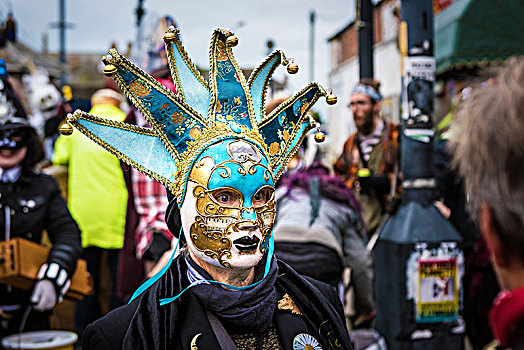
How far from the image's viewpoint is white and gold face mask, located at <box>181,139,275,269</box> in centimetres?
239

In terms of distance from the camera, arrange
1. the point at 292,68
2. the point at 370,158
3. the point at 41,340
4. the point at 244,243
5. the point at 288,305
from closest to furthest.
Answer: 1. the point at 244,243
2. the point at 288,305
3. the point at 292,68
4. the point at 41,340
5. the point at 370,158

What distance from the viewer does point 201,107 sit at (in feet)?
8.62

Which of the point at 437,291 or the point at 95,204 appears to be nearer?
the point at 437,291

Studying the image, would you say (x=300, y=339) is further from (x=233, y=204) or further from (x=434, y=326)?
(x=434, y=326)

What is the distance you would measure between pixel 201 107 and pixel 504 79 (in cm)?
131

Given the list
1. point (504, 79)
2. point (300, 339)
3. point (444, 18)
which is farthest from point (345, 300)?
point (444, 18)

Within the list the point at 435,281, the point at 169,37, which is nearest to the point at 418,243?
the point at 435,281

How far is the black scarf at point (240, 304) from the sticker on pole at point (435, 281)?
3177 mm

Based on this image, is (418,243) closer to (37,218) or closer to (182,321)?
(37,218)

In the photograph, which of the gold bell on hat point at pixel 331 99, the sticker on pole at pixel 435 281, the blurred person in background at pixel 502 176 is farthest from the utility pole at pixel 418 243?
the blurred person in background at pixel 502 176

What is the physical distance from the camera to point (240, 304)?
2389 millimetres

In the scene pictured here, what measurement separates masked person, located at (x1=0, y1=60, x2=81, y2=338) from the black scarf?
2.04 metres

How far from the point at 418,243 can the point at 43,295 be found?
2960 mm

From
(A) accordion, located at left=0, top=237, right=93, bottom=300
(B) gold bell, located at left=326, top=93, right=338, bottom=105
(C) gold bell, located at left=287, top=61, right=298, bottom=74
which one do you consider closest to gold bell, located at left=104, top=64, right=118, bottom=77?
(C) gold bell, located at left=287, top=61, right=298, bottom=74
